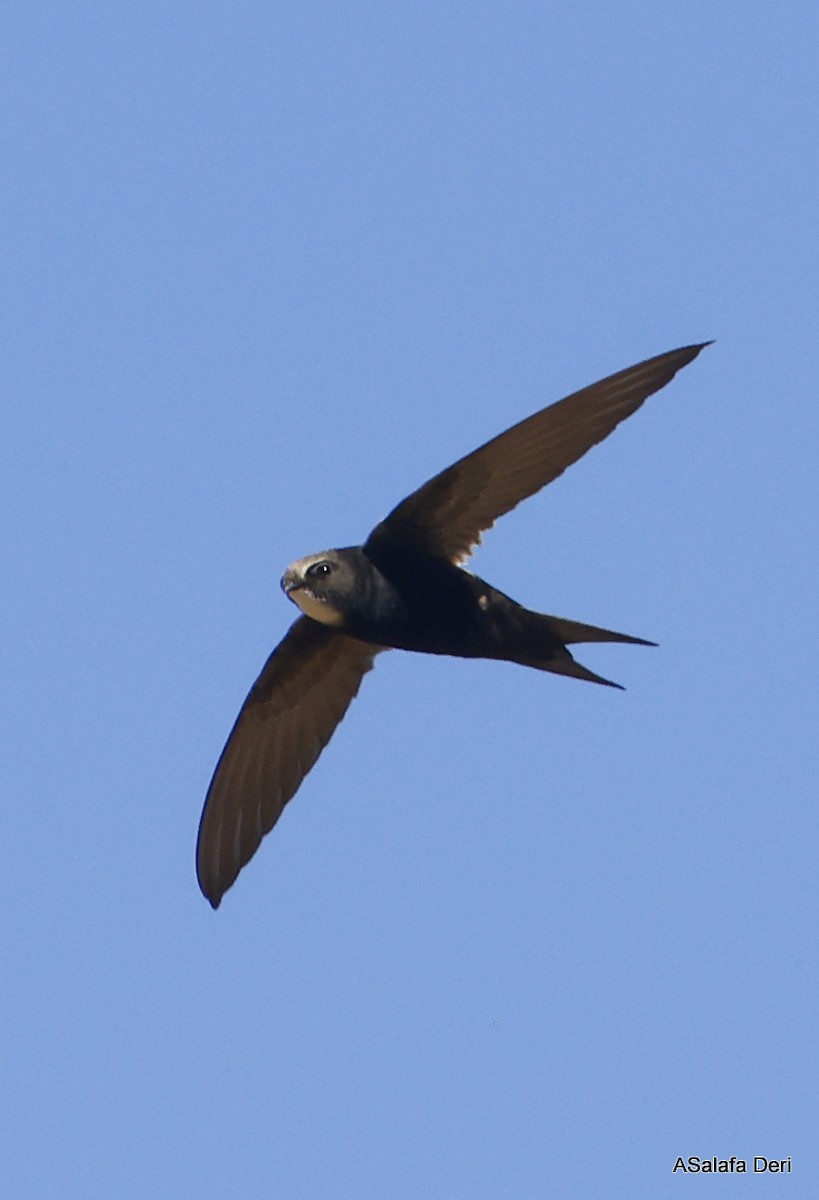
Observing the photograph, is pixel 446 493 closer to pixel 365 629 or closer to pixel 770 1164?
pixel 365 629

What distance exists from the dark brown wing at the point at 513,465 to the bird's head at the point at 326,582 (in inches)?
6.1

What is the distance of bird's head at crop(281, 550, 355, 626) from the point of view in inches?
320

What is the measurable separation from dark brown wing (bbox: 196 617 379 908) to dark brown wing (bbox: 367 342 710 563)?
0.86m

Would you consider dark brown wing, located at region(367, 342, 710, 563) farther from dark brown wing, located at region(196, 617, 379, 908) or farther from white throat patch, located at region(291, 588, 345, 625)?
dark brown wing, located at region(196, 617, 379, 908)

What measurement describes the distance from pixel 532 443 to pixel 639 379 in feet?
1.46

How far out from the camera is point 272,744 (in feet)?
29.6

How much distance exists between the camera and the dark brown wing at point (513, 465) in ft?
25.4

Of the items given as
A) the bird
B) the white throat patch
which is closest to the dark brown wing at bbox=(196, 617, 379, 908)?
the bird

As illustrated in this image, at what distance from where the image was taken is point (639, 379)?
25.3ft

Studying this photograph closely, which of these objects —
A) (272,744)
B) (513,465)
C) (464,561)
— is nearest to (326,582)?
(464,561)

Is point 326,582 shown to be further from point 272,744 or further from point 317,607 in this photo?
point 272,744

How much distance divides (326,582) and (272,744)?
110 cm

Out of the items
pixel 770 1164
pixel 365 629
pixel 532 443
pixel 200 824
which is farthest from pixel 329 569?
pixel 770 1164

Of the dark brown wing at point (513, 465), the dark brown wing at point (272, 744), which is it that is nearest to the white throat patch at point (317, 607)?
the dark brown wing at point (513, 465)
